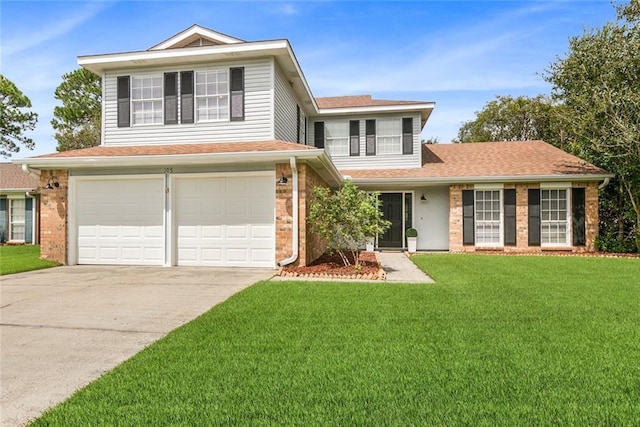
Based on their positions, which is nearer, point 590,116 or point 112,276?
point 112,276

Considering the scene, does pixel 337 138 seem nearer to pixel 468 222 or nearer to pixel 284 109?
pixel 284 109

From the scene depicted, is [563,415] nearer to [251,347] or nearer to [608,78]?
[251,347]

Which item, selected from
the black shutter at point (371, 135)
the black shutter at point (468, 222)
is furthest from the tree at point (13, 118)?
the black shutter at point (468, 222)

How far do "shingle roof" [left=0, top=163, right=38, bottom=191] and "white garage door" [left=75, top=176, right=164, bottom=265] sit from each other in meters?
9.32

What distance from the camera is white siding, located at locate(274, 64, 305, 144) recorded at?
10.8 meters

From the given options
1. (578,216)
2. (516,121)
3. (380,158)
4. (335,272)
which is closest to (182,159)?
(335,272)

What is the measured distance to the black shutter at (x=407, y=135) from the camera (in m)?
15.1

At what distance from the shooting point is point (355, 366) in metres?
3.14

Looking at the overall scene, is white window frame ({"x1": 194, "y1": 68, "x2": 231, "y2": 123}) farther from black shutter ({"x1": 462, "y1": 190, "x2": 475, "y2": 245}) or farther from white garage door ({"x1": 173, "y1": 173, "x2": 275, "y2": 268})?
black shutter ({"x1": 462, "y1": 190, "x2": 475, "y2": 245})

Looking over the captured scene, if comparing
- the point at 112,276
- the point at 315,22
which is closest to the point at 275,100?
the point at 315,22

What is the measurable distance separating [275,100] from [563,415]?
9.77 m

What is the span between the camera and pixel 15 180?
1820cm

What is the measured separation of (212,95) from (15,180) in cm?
1388

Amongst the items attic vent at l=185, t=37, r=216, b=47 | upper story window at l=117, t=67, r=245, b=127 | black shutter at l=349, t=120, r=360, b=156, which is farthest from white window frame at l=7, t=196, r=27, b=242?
black shutter at l=349, t=120, r=360, b=156
